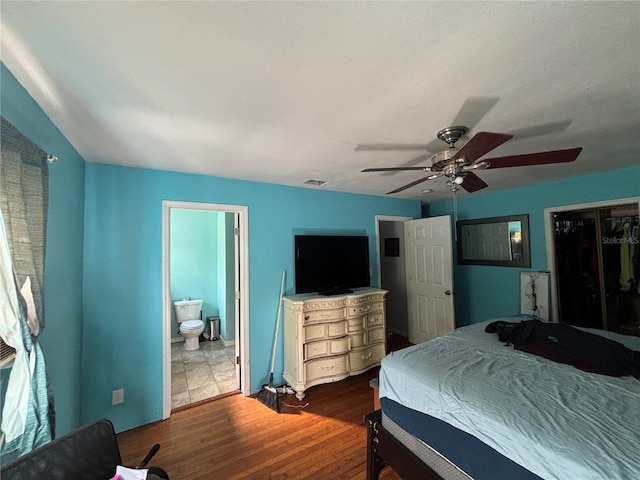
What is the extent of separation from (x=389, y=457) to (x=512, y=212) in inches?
130

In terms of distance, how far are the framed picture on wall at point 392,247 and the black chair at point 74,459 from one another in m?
4.12

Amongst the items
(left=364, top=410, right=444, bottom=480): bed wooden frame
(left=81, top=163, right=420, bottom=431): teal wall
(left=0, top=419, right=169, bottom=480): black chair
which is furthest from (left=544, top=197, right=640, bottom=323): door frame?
(left=0, top=419, right=169, bottom=480): black chair

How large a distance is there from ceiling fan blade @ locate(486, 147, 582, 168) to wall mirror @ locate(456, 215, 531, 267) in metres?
2.21

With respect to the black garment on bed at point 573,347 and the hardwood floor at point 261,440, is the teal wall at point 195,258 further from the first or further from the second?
the black garment on bed at point 573,347

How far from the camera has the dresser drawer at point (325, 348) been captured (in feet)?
8.77

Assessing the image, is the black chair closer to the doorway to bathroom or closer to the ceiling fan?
the doorway to bathroom

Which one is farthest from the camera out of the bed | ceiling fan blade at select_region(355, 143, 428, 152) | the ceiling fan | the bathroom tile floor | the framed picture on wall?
the framed picture on wall

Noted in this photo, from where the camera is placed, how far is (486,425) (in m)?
1.16

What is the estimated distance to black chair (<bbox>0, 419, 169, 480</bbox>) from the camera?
0.93 m

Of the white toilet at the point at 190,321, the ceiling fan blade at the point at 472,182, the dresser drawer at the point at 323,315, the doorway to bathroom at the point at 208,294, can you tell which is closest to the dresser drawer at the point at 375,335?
the dresser drawer at the point at 323,315

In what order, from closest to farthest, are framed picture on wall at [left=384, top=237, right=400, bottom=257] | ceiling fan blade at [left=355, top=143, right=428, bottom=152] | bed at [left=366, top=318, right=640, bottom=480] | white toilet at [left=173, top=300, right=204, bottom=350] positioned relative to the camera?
1. bed at [left=366, top=318, right=640, bottom=480]
2. ceiling fan blade at [left=355, top=143, right=428, bottom=152]
3. white toilet at [left=173, top=300, right=204, bottom=350]
4. framed picture on wall at [left=384, top=237, right=400, bottom=257]

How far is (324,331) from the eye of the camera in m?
2.76

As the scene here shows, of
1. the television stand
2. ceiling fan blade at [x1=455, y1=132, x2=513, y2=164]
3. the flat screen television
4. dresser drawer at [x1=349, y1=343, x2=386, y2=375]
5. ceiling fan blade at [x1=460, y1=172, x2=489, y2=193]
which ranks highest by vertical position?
ceiling fan blade at [x1=455, y1=132, x2=513, y2=164]

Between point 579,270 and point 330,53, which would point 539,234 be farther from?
point 330,53
